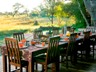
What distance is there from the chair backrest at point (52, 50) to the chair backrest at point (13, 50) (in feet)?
2.07

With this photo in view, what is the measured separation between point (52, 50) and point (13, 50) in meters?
0.83

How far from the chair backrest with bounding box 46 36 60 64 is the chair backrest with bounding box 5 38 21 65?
632mm

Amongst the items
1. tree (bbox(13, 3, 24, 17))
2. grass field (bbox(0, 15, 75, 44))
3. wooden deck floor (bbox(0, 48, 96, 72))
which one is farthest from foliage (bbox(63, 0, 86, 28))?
wooden deck floor (bbox(0, 48, 96, 72))

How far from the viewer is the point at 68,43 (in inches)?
195

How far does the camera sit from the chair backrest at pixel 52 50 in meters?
4.08

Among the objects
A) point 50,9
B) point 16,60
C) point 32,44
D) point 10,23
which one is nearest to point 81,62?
point 32,44

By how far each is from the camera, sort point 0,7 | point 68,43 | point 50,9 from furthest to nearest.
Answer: point 50,9 → point 0,7 → point 68,43

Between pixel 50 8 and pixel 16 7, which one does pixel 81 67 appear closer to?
pixel 16 7

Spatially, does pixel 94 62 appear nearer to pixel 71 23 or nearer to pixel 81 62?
pixel 81 62

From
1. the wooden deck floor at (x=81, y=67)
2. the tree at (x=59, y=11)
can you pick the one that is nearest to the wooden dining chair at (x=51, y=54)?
the wooden deck floor at (x=81, y=67)

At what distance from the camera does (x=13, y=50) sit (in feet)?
13.2

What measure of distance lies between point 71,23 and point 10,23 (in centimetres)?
369

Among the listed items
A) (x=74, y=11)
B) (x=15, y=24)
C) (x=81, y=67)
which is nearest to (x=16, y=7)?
(x=15, y=24)

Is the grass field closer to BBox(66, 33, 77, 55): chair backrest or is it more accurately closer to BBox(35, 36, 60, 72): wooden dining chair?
BBox(66, 33, 77, 55): chair backrest
